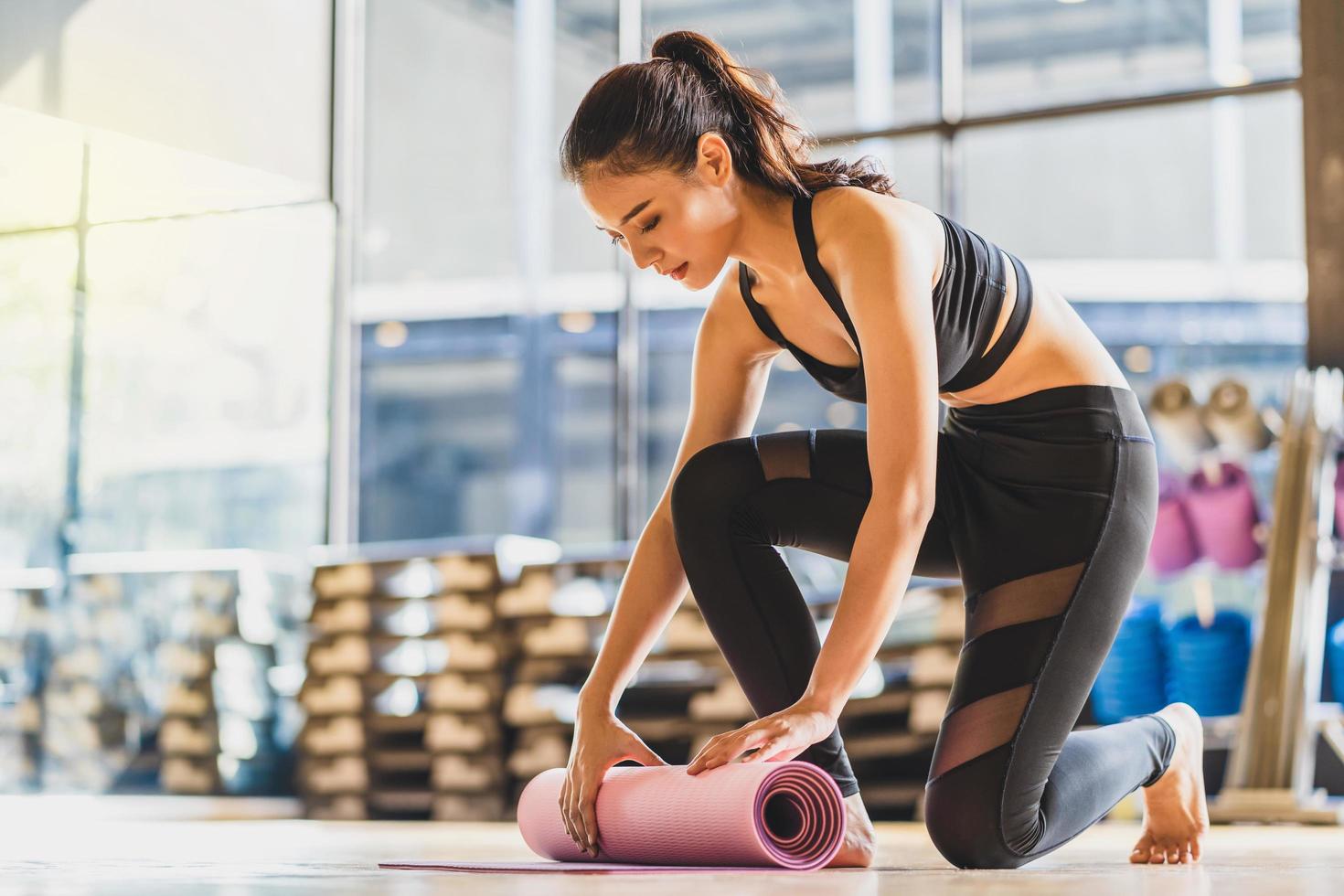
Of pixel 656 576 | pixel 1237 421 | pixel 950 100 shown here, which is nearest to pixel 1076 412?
pixel 656 576

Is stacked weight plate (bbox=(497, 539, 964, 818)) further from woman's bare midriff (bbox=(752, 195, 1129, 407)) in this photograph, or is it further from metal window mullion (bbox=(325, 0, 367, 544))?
woman's bare midriff (bbox=(752, 195, 1129, 407))

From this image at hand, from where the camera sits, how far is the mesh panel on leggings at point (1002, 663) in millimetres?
1709

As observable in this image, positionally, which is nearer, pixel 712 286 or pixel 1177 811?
pixel 1177 811

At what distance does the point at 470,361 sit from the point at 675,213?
468cm

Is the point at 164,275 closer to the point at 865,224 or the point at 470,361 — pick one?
the point at 470,361

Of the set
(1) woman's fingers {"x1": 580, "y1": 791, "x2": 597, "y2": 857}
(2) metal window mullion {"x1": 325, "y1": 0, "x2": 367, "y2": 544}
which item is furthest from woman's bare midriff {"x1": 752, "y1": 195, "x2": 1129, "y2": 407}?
(2) metal window mullion {"x1": 325, "y1": 0, "x2": 367, "y2": 544}

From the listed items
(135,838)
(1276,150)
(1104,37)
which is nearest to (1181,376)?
(1276,150)

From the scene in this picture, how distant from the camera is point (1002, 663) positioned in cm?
173

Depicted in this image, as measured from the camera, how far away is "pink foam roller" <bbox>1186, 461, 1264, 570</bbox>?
13.8ft

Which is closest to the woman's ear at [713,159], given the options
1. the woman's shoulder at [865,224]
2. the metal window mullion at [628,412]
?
the woman's shoulder at [865,224]

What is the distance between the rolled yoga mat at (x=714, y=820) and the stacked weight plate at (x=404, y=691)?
3014mm

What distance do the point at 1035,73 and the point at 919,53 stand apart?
1.34 feet

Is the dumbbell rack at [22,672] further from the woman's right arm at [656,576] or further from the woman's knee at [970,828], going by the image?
the woman's knee at [970,828]

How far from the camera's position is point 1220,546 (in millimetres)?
4223
